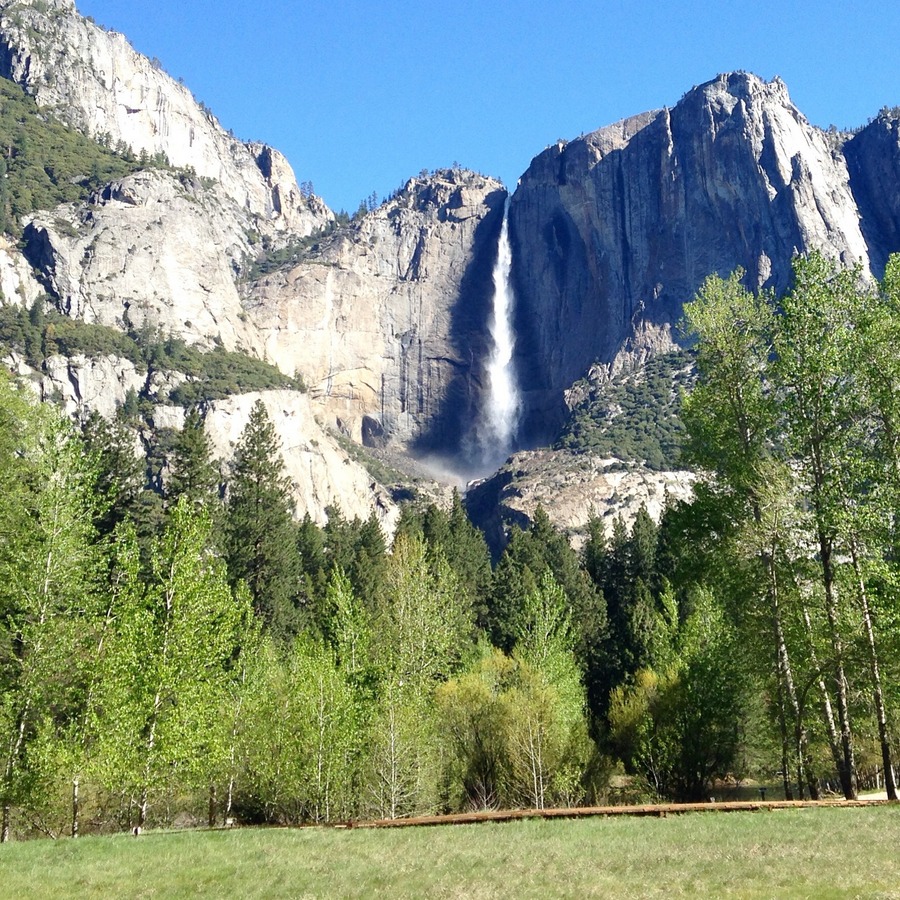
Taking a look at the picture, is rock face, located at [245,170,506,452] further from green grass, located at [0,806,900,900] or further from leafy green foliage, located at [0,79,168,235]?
green grass, located at [0,806,900,900]

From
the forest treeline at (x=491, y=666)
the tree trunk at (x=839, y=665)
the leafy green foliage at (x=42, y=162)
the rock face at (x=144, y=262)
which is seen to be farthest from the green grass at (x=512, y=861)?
the leafy green foliage at (x=42, y=162)

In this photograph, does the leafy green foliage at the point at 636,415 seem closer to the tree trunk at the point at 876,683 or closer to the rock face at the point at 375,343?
the rock face at the point at 375,343

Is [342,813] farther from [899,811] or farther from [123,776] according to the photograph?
[899,811]

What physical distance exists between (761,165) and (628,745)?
14496cm

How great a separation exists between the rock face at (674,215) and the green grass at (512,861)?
140408mm

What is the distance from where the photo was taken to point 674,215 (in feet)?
551

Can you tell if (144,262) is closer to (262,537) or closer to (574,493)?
(574,493)

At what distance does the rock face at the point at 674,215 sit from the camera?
511 feet

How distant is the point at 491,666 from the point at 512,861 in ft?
84.1

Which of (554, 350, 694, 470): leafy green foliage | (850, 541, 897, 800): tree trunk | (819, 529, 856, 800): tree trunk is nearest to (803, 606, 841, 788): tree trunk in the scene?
(819, 529, 856, 800): tree trunk

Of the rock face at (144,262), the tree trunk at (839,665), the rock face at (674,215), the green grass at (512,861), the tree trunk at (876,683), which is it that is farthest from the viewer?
the rock face at (674,215)

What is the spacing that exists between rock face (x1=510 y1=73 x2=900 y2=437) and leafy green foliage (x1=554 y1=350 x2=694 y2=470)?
870 centimetres

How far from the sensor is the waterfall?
184m

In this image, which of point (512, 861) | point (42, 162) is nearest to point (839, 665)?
point (512, 861)
